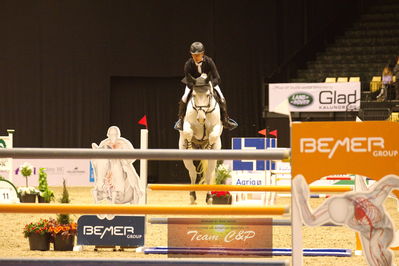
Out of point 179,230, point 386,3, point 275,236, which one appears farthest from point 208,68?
point 386,3

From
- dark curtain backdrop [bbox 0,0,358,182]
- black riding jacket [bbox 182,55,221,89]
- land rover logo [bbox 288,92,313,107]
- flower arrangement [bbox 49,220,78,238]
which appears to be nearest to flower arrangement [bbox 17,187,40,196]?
black riding jacket [bbox 182,55,221,89]

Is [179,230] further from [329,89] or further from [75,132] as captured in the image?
[75,132]

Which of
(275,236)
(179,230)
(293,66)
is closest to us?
(179,230)

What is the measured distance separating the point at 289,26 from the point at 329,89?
565 centimetres

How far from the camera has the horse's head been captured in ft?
26.2

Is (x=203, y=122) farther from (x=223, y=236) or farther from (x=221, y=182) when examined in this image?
(x=223, y=236)

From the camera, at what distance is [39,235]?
6.03m

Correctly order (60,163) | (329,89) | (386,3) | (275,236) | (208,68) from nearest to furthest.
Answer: (275,236) → (208,68) → (329,89) → (60,163) → (386,3)

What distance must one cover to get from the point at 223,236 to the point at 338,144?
86cm

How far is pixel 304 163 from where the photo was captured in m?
2.94

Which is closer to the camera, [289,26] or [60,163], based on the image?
[60,163]

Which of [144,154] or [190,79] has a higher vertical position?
[190,79]

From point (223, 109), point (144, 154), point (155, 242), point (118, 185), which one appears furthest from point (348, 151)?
point (223, 109)

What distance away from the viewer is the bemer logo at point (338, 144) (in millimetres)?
2926
